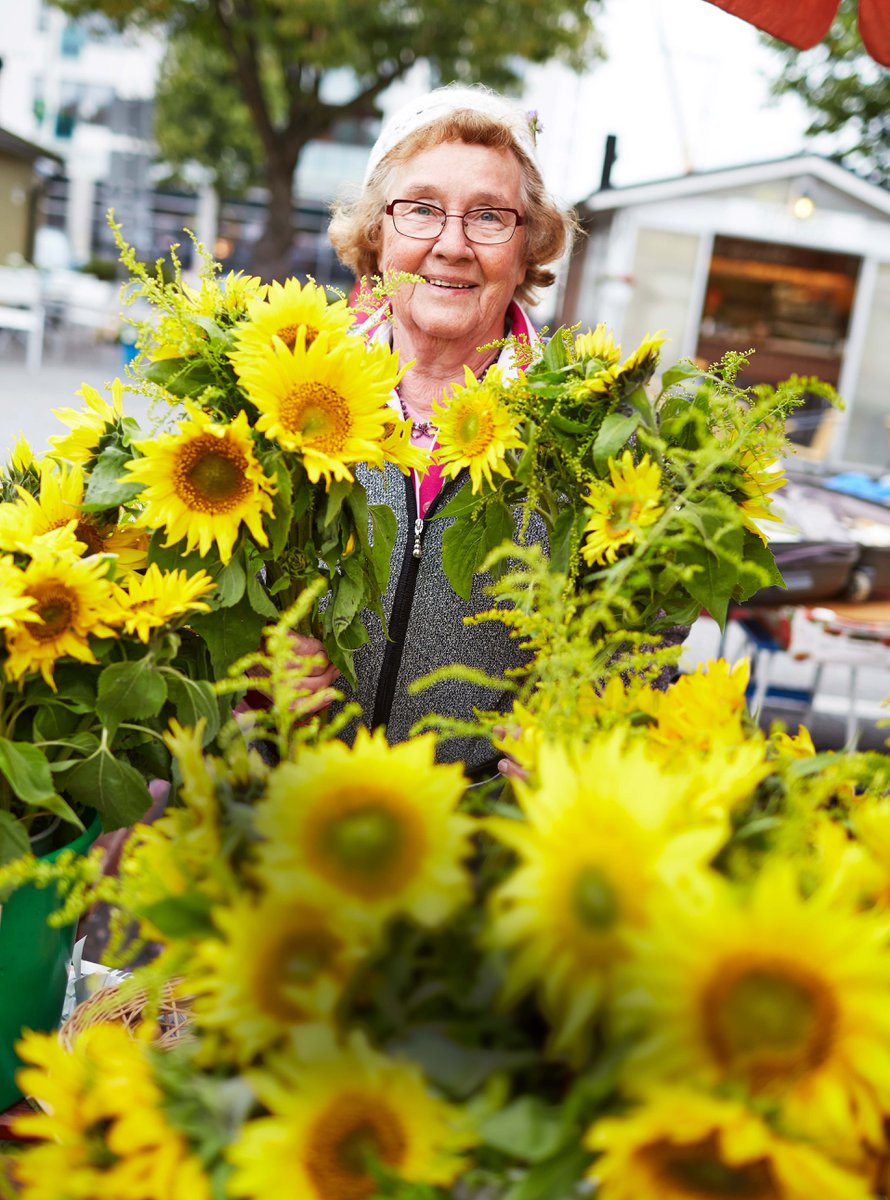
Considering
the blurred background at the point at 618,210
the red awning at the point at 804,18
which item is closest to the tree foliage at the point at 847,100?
the blurred background at the point at 618,210

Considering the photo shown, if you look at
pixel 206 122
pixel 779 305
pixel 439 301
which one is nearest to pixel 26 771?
pixel 439 301

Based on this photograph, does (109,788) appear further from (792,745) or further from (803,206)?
(803,206)

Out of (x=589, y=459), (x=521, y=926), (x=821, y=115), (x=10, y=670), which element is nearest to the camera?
(x=521, y=926)

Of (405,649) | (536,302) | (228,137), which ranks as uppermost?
(228,137)

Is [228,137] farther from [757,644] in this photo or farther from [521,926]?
[521,926]

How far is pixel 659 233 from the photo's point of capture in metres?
13.2

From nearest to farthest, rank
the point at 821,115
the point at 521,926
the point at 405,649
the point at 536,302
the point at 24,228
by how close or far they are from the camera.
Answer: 1. the point at 521,926
2. the point at 405,649
3. the point at 536,302
4. the point at 821,115
5. the point at 24,228

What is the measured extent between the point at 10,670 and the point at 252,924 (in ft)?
1.47

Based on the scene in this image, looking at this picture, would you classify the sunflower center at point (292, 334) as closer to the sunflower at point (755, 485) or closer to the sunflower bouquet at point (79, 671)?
the sunflower bouquet at point (79, 671)

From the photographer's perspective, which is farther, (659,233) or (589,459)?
(659,233)

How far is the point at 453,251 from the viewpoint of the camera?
5.73 feet

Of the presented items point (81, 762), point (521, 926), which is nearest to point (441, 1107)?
point (521, 926)

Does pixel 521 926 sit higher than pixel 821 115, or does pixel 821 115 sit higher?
pixel 821 115

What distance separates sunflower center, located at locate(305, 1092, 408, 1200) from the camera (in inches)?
22.4
